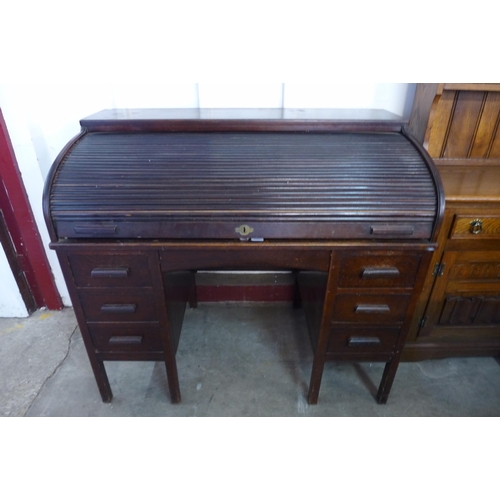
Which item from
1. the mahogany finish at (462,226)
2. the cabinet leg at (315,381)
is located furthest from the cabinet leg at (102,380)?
the mahogany finish at (462,226)

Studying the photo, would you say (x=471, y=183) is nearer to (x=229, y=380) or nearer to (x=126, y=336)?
(x=229, y=380)

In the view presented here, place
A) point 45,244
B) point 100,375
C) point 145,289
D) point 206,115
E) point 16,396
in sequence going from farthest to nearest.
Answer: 1. point 45,244
2. point 16,396
3. point 100,375
4. point 206,115
5. point 145,289

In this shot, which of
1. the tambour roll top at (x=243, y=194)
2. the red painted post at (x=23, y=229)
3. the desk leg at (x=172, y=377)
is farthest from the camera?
the red painted post at (x=23, y=229)

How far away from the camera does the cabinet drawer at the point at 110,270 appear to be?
1257 millimetres

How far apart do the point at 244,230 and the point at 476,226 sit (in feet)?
3.38

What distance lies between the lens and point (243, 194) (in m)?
1.18

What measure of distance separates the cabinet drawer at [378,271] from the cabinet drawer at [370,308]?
0.06 m

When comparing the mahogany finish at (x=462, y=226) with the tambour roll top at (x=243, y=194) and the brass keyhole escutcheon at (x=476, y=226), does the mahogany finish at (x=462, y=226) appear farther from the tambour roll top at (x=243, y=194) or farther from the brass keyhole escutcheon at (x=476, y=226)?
the tambour roll top at (x=243, y=194)

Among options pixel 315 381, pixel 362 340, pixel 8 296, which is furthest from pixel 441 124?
pixel 8 296

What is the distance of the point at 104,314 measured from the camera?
55.2 inches

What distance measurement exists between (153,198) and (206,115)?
576 millimetres

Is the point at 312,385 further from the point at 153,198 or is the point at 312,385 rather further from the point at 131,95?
the point at 131,95

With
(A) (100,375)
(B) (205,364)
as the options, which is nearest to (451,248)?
(B) (205,364)

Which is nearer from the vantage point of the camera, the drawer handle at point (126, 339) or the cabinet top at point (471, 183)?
the cabinet top at point (471, 183)
